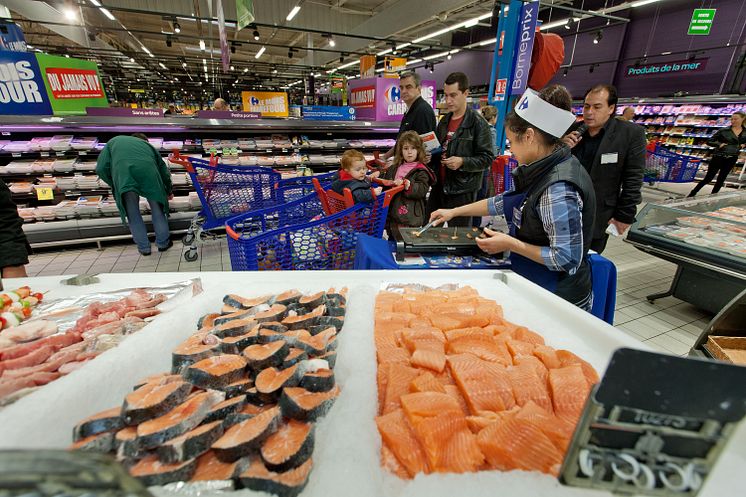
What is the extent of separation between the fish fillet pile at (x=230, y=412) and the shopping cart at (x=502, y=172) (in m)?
4.70

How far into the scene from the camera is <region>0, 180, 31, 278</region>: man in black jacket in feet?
6.84

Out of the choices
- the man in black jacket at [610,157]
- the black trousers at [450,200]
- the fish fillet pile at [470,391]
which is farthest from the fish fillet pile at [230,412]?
the man in black jacket at [610,157]

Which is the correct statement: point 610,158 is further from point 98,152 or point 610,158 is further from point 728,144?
point 728,144

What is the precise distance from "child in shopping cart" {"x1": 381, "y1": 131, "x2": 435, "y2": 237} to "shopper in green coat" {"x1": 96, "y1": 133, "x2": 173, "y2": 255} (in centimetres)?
334

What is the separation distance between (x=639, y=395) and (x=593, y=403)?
0.28 feet

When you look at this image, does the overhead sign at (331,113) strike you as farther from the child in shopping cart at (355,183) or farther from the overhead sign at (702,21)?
the overhead sign at (702,21)

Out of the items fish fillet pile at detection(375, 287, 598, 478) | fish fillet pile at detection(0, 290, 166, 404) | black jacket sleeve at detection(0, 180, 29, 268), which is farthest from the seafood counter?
black jacket sleeve at detection(0, 180, 29, 268)

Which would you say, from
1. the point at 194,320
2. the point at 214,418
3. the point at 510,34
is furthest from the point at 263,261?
the point at 510,34

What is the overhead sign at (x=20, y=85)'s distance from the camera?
473cm

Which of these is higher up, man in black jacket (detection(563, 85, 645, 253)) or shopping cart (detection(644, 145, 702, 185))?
man in black jacket (detection(563, 85, 645, 253))

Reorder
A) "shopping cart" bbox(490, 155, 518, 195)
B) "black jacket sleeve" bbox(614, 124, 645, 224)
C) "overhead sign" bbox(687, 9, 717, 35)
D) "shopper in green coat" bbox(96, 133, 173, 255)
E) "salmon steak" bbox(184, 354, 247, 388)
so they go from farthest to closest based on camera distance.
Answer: "overhead sign" bbox(687, 9, 717, 35) < "shopping cart" bbox(490, 155, 518, 195) < "shopper in green coat" bbox(96, 133, 173, 255) < "black jacket sleeve" bbox(614, 124, 645, 224) < "salmon steak" bbox(184, 354, 247, 388)

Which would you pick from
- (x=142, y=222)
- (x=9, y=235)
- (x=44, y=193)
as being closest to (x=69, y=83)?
(x=44, y=193)

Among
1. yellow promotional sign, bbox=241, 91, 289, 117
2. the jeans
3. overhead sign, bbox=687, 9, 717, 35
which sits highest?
overhead sign, bbox=687, 9, 717, 35

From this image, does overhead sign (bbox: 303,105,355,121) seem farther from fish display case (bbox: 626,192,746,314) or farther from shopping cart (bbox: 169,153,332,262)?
fish display case (bbox: 626,192,746,314)
